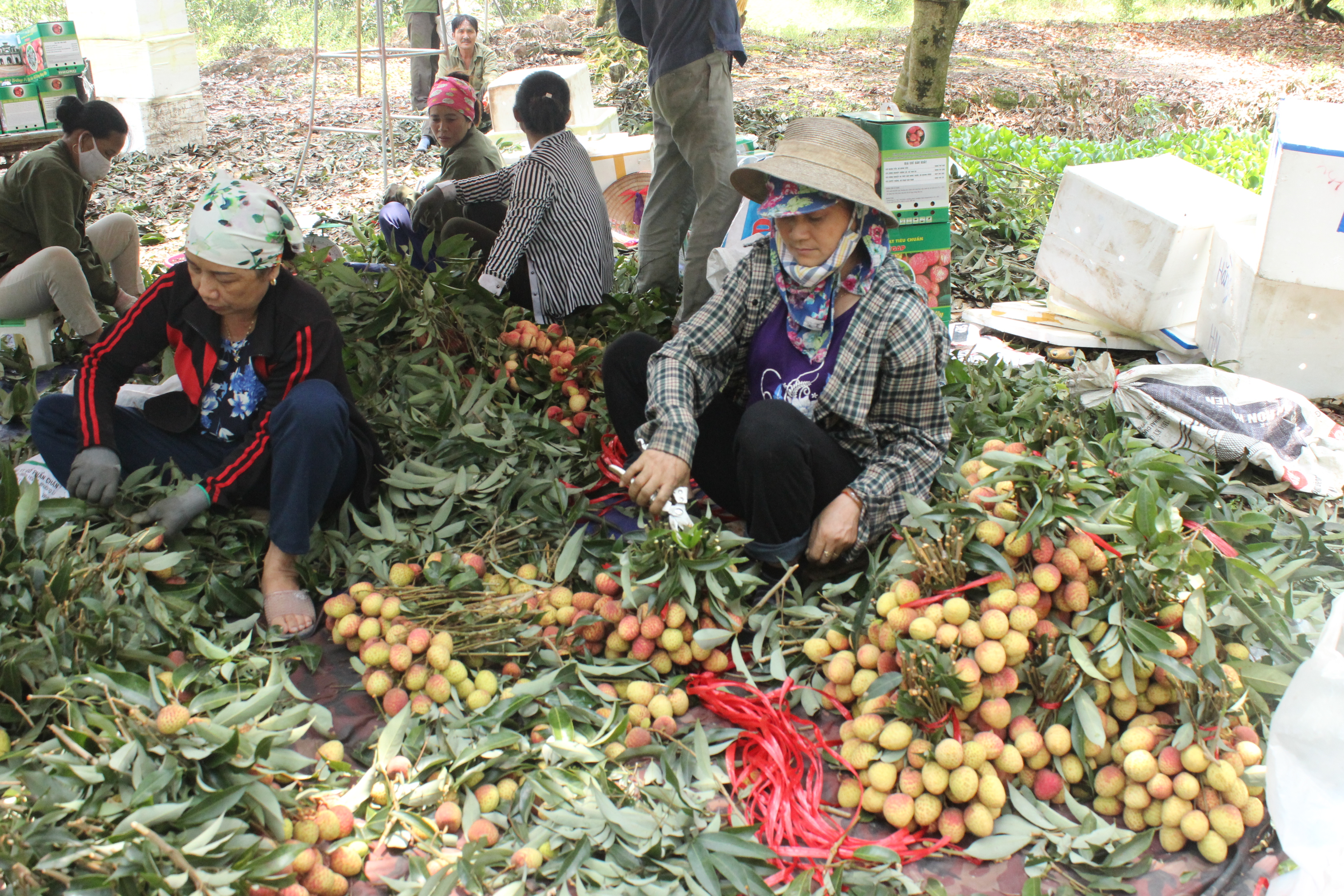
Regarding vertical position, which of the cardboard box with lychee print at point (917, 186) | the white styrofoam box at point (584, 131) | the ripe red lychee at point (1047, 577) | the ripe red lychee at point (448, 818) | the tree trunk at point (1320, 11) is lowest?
the ripe red lychee at point (448, 818)

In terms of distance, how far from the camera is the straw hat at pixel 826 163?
1.78 m

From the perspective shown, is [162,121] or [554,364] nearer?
[554,364]

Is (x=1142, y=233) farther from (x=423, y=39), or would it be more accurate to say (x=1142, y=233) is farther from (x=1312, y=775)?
(x=423, y=39)

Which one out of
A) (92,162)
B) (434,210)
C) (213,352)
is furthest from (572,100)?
(213,352)

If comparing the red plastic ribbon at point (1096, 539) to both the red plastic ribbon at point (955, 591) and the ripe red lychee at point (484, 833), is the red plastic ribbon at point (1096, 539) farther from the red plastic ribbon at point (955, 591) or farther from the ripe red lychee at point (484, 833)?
the ripe red lychee at point (484, 833)

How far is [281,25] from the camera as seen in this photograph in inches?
485

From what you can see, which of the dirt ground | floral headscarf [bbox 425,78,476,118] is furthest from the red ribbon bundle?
the dirt ground

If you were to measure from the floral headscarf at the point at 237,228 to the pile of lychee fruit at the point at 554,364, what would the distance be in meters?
0.83

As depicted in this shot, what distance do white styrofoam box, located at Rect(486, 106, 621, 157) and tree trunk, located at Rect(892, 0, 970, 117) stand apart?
5.21 feet

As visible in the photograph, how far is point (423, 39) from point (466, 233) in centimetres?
438

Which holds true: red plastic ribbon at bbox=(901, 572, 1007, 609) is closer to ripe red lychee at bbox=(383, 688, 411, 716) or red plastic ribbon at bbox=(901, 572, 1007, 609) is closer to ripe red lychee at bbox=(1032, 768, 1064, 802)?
ripe red lychee at bbox=(1032, 768, 1064, 802)

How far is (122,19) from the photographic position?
6.48 meters

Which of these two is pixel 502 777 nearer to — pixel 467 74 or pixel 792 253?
pixel 792 253

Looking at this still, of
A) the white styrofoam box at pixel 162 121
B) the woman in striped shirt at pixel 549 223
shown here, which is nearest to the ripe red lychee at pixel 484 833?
the woman in striped shirt at pixel 549 223
